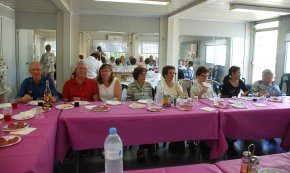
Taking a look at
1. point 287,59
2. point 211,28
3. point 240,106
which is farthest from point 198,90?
point 211,28

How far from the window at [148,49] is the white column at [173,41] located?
0.35 m

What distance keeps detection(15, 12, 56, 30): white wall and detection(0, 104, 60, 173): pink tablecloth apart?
443 cm

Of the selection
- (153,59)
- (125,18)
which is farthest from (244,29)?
(125,18)

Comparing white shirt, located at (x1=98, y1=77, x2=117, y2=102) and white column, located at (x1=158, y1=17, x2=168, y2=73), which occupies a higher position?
white column, located at (x1=158, y1=17, x2=168, y2=73)

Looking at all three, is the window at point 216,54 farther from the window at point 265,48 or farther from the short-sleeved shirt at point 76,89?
the short-sleeved shirt at point 76,89

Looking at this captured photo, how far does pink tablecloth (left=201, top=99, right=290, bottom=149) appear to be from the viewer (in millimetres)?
2709

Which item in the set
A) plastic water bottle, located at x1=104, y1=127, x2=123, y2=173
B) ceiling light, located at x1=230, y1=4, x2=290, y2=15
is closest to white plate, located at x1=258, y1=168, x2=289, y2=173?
plastic water bottle, located at x1=104, y1=127, x2=123, y2=173

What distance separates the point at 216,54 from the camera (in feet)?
23.5

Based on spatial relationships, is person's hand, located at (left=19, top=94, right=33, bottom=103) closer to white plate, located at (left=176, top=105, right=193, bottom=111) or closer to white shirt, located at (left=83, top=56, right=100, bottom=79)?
white plate, located at (left=176, top=105, right=193, bottom=111)

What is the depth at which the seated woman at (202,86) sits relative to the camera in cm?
360

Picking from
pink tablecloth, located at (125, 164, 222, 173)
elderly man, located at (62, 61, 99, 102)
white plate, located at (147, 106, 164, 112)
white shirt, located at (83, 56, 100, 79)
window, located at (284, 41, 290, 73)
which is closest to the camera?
pink tablecloth, located at (125, 164, 222, 173)

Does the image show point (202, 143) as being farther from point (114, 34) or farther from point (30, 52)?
point (30, 52)

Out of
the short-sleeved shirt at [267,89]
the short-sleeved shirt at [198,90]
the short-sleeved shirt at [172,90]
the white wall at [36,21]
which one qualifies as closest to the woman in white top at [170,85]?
the short-sleeved shirt at [172,90]

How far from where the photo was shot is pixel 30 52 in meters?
6.50
